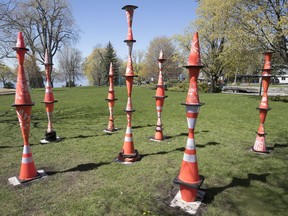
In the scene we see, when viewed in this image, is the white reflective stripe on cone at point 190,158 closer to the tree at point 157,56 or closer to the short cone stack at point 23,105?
the short cone stack at point 23,105

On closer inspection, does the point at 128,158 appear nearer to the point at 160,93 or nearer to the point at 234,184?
the point at 234,184

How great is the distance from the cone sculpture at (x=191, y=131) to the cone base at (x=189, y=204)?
0.06m

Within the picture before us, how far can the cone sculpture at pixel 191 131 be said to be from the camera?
3338mm

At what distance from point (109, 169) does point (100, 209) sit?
1.44m

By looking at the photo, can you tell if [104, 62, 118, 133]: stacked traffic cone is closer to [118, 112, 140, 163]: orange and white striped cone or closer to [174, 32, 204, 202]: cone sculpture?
[118, 112, 140, 163]: orange and white striped cone

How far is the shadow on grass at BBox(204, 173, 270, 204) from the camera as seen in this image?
→ 11.9 ft

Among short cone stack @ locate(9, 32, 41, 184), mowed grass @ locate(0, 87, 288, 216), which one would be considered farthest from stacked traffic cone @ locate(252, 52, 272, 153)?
short cone stack @ locate(9, 32, 41, 184)

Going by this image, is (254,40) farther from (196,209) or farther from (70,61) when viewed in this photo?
(70,61)

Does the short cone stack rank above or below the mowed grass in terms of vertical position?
above

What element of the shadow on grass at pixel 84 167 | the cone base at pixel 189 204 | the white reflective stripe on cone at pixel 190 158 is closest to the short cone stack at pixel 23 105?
the shadow on grass at pixel 84 167

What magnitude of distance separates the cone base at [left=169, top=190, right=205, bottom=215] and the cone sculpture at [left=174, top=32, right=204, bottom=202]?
6cm

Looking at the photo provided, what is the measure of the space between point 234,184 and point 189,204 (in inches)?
44.9

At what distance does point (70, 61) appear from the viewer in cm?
6812

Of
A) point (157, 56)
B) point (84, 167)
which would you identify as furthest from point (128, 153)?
point (157, 56)
